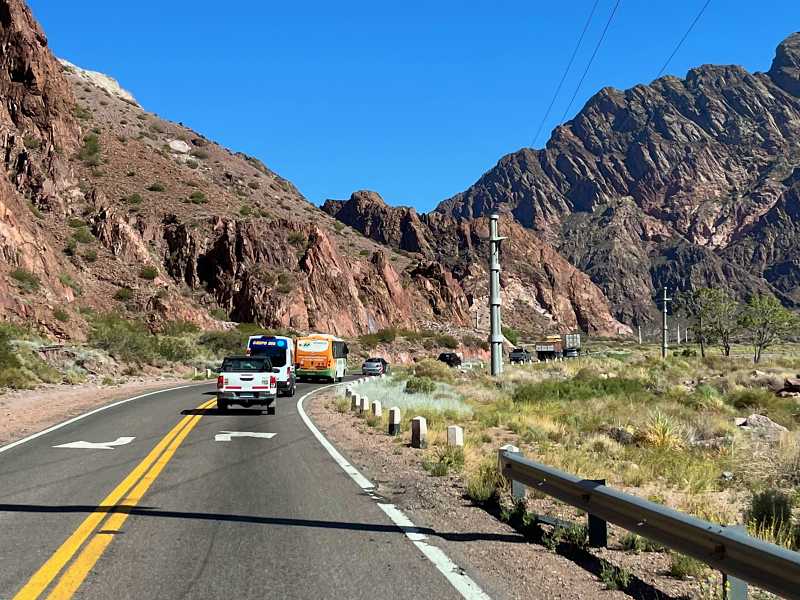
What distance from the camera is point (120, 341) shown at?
1800 inches

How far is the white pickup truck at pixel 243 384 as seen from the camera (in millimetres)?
22734

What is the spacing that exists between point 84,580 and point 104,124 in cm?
9554

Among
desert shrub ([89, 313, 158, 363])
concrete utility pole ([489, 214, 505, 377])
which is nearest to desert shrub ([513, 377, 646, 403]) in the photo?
concrete utility pole ([489, 214, 505, 377])

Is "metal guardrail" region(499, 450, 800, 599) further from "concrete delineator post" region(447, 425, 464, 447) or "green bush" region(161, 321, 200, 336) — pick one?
"green bush" region(161, 321, 200, 336)

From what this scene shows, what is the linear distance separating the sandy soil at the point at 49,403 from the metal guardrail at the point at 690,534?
41.1ft

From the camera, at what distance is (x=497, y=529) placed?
8.31 m

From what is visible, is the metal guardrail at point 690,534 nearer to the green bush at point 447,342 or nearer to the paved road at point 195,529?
the paved road at point 195,529

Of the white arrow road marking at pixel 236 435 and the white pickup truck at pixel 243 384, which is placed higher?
the white pickup truck at pixel 243 384

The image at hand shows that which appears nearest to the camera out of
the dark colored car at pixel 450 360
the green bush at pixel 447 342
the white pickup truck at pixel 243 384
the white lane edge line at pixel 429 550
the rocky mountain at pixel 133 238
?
the white lane edge line at pixel 429 550

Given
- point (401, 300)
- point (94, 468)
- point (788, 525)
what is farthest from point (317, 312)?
point (788, 525)

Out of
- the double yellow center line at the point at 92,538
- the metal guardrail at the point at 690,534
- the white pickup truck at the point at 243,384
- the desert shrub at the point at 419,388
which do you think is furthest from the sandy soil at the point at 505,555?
the desert shrub at the point at 419,388

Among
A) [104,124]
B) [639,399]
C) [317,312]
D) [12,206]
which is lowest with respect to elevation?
[639,399]

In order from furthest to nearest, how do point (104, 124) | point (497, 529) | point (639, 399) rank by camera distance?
point (104, 124) < point (639, 399) < point (497, 529)

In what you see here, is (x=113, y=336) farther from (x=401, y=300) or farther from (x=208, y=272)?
(x=401, y=300)
